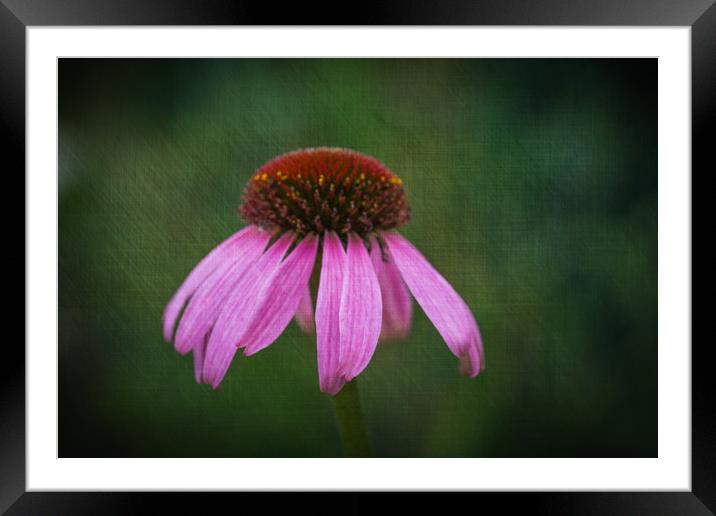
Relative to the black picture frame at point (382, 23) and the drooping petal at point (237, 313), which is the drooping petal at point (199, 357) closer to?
the drooping petal at point (237, 313)

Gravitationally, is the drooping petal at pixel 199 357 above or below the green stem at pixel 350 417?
above

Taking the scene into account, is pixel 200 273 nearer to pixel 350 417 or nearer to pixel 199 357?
pixel 199 357

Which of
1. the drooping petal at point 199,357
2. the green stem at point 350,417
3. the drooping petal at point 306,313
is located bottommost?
the green stem at point 350,417

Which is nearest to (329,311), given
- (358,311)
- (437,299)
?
(358,311)

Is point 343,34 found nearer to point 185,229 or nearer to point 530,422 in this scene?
point 185,229

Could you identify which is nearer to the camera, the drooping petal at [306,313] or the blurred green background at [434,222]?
the drooping petal at [306,313]

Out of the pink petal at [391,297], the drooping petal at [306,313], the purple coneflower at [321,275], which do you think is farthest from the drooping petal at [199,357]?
the pink petal at [391,297]

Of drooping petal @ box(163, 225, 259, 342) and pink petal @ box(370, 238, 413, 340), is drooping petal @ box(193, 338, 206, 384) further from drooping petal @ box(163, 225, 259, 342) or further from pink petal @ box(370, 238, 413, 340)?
pink petal @ box(370, 238, 413, 340)
